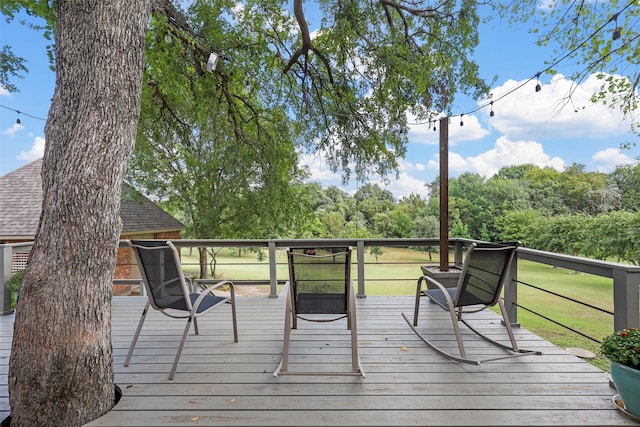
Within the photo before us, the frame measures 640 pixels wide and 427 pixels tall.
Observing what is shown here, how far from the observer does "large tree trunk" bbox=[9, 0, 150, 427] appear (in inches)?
65.0

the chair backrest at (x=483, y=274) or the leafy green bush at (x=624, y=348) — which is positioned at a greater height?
the chair backrest at (x=483, y=274)

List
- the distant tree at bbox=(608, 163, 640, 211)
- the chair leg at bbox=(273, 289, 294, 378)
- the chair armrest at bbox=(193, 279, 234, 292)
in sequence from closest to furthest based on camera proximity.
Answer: the chair leg at bbox=(273, 289, 294, 378)
the chair armrest at bbox=(193, 279, 234, 292)
the distant tree at bbox=(608, 163, 640, 211)

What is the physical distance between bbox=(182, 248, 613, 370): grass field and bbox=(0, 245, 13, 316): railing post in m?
3.48

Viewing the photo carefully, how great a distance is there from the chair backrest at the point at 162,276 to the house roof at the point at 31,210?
7.39 metres

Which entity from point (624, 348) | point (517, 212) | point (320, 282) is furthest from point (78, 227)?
point (517, 212)

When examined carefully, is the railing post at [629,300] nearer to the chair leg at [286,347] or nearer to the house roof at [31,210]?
the chair leg at [286,347]

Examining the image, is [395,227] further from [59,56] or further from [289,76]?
[59,56]

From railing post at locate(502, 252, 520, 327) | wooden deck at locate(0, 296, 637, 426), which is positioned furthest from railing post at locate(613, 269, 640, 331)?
railing post at locate(502, 252, 520, 327)

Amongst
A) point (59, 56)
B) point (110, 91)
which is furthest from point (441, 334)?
point (59, 56)

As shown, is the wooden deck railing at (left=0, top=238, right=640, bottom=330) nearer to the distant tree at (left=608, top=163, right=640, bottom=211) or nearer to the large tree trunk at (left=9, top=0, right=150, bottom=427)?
the large tree trunk at (left=9, top=0, right=150, bottom=427)

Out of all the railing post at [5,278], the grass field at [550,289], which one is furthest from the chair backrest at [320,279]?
the grass field at [550,289]

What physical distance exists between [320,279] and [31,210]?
10.1m

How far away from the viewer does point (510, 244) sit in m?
2.65

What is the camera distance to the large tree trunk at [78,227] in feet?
5.41
